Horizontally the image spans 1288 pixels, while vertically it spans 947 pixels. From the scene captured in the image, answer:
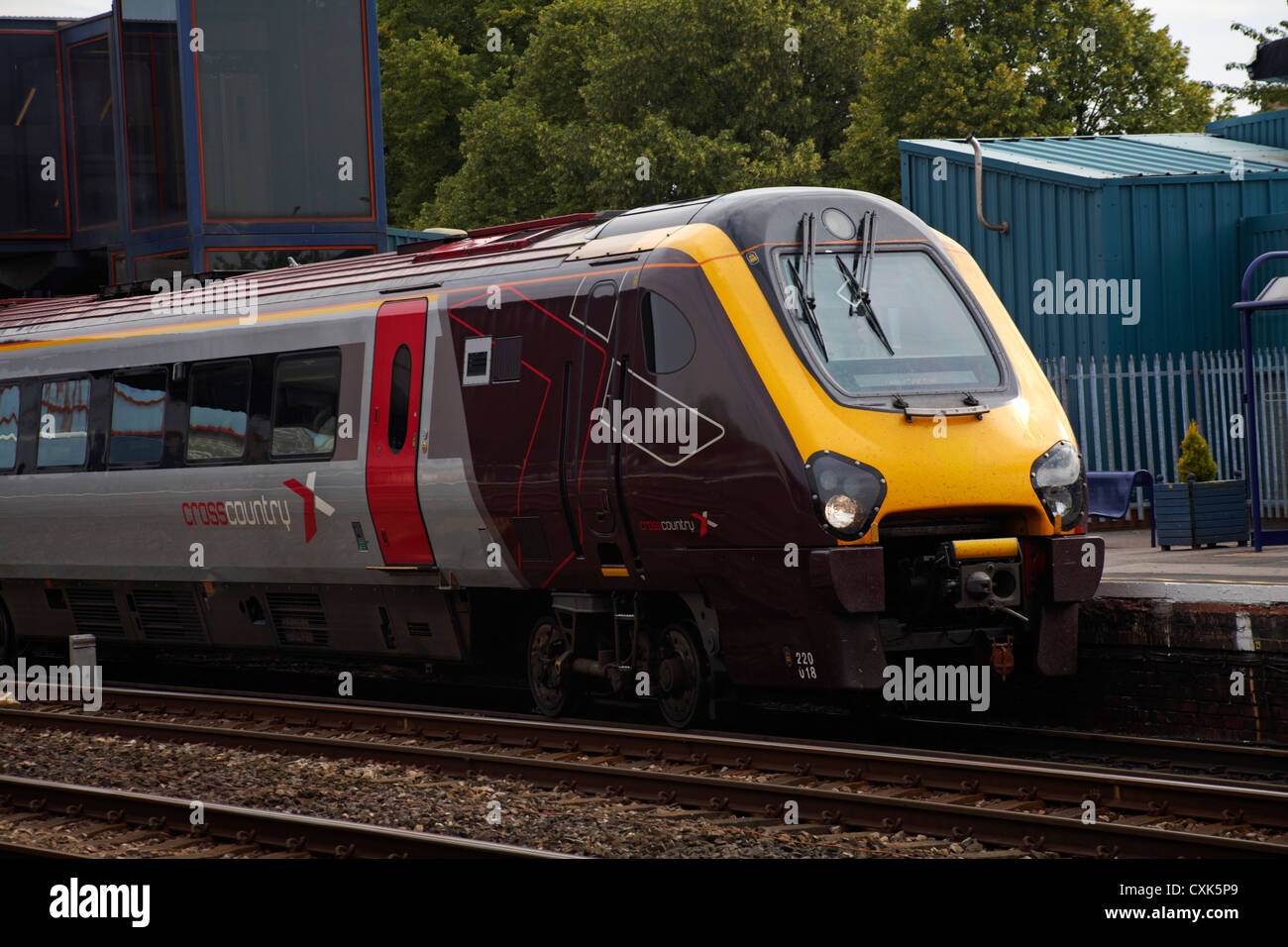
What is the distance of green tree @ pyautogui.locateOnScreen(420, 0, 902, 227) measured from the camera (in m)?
43.5

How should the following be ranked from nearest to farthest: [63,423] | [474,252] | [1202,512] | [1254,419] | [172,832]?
[172,832]
[474,252]
[1254,419]
[1202,512]
[63,423]

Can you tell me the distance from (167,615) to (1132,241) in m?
12.4

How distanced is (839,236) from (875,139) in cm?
3239

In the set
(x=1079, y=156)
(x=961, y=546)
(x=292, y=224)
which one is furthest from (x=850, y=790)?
(x=292, y=224)

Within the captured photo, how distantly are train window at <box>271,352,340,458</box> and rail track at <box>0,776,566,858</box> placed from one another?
12.8 ft

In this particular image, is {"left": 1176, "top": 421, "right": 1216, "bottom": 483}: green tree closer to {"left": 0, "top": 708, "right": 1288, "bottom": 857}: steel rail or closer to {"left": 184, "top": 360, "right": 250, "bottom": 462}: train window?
{"left": 0, "top": 708, "right": 1288, "bottom": 857}: steel rail

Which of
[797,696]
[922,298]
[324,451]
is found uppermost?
[922,298]

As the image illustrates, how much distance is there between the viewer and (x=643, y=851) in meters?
7.79

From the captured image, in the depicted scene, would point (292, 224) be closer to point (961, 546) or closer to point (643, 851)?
point (961, 546)

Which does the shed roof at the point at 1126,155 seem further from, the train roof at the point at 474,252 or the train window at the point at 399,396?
the train window at the point at 399,396

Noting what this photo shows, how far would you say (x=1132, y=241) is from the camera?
68.5 ft
